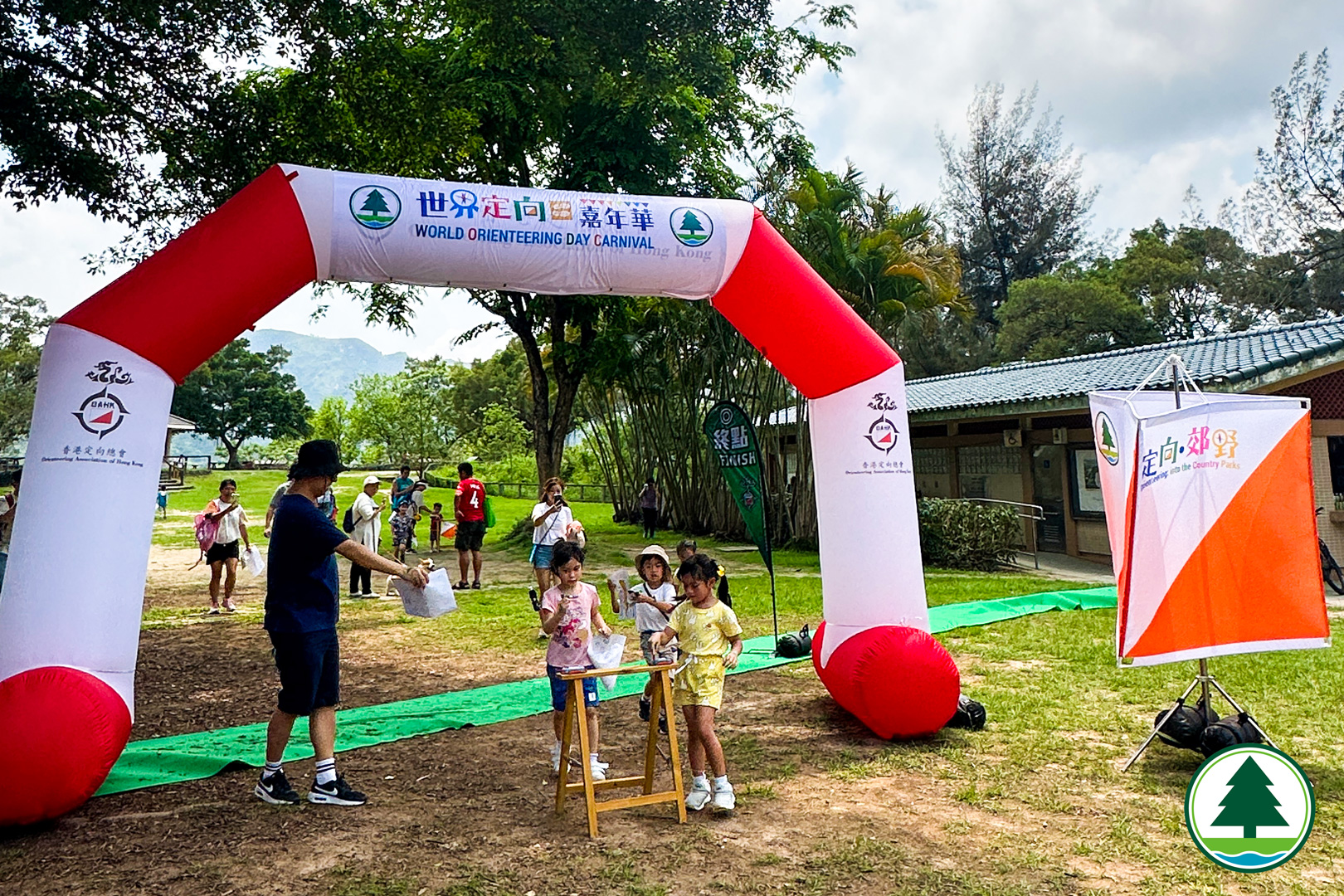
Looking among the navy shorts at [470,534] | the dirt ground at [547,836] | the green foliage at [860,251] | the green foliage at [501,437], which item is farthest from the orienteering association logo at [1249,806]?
the green foliage at [501,437]

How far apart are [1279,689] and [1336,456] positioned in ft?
24.7

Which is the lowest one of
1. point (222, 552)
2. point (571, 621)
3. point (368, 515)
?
point (571, 621)

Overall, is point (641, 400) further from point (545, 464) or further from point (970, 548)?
point (970, 548)

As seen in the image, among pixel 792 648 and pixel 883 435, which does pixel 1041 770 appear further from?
pixel 792 648

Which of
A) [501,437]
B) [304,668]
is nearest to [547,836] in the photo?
[304,668]

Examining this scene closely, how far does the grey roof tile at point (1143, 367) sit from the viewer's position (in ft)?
40.0

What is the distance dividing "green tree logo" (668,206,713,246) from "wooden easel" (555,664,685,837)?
2852 millimetres

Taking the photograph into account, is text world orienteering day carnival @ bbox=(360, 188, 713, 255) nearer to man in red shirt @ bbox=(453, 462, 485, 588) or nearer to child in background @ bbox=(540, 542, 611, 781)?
child in background @ bbox=(540, 542, 611, 781)

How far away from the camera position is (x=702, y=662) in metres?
4.73

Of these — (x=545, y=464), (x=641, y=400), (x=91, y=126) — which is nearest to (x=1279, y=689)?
(x=91, y=126)

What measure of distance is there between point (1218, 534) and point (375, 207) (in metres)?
5.06

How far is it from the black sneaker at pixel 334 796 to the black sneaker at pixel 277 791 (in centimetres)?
9

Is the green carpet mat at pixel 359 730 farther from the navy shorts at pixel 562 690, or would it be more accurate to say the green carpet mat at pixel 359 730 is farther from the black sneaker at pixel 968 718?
the black sneaker at pixel 968 718

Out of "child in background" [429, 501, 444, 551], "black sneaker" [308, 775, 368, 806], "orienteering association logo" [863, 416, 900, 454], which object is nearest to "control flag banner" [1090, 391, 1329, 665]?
"orienteering association logo" [863, 416, 900, 454]
